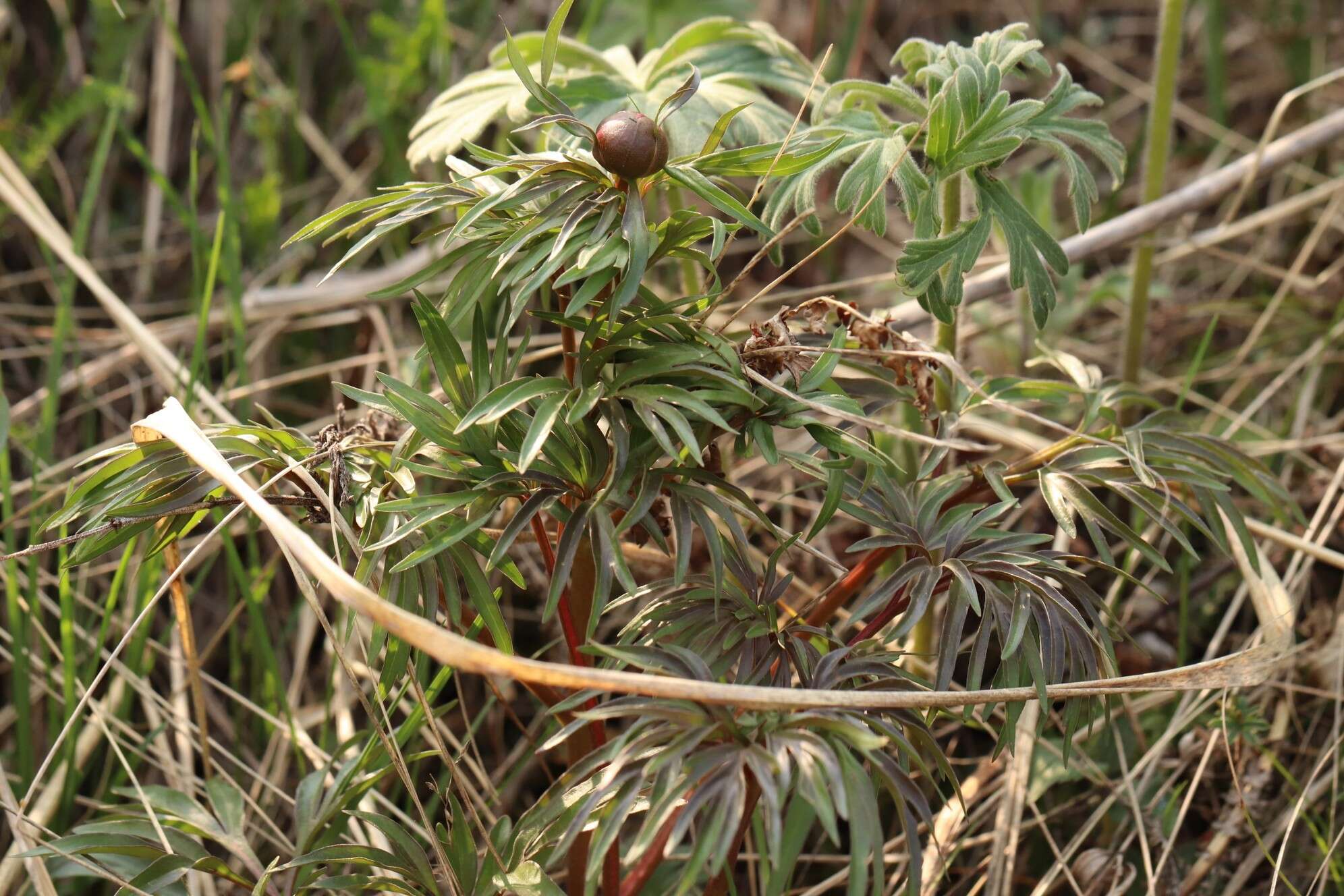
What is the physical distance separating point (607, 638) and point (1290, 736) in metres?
1.00

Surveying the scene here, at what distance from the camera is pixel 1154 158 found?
1.86m

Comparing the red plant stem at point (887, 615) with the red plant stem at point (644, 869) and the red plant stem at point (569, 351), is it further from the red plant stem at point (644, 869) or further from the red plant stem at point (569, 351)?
the red plant stem at point (569, 351)

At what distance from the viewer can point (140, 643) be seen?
1.63m

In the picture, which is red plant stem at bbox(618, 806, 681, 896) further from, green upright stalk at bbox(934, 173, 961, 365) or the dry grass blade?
green upright stalk at bbox(934, 173, 961, 365)

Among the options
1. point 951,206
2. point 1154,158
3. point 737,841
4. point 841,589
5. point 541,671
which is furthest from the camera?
point 1154,158

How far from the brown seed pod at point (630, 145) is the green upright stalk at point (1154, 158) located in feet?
3.66

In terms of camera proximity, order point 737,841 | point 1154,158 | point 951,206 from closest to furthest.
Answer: point 737,841 → point 951,206 → point 1154,158

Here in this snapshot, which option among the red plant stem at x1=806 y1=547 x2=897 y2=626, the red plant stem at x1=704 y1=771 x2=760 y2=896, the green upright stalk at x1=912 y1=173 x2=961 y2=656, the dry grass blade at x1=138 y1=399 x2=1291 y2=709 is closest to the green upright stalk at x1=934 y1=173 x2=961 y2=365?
the green upright stalk at x1=912 y1=173 x2=961 y2=656

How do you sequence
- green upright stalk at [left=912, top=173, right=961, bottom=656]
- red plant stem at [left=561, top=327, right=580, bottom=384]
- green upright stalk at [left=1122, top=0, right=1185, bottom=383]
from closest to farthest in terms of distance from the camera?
red plant stem at [left=561, top=327, right=580, bottom=384], green upright stalk at [left=912, top=173, right=961, bottom=656], green upright stalk at [left=1122, top=0, right=1185, bottom=383]

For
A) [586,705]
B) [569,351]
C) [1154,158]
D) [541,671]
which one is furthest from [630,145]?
[1154,158]

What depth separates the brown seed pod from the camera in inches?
38.6

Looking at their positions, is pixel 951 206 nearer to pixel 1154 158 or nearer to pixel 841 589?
pixel 841 589

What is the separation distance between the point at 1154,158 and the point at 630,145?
3.95ft

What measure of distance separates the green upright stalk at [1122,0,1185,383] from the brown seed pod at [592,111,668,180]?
3.66 ft
